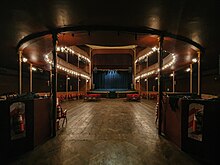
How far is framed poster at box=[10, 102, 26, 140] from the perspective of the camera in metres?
3.18

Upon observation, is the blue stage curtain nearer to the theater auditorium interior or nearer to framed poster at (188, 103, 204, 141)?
the theater auditorium interior

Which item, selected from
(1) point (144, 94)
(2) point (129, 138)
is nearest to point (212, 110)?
(2) point (129, 138)

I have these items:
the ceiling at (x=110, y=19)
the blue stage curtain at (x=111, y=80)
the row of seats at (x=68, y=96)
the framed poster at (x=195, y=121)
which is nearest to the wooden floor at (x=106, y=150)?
the framed poster at (x=195, y=121)

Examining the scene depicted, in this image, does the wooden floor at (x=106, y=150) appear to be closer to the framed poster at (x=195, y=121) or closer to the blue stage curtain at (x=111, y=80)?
the framed poster at (x=195, y=121)

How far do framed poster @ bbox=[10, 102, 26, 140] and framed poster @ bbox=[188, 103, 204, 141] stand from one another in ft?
13.2

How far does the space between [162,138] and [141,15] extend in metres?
3.56

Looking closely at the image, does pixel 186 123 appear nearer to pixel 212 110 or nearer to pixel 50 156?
pixel 212 110

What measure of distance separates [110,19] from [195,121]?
339cm

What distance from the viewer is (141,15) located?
3.57 m

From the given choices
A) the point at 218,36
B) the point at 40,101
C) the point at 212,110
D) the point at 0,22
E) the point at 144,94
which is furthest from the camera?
the point at 144,94

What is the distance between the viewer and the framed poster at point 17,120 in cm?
318

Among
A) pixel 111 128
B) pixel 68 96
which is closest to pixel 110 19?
pixel 111 128

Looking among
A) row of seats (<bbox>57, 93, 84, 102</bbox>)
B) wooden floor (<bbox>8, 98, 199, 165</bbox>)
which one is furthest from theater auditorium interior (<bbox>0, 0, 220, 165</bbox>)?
row of seats (<bbox>57, 93, 84, 102</bbox>)

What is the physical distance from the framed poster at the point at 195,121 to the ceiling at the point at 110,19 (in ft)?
7.57
